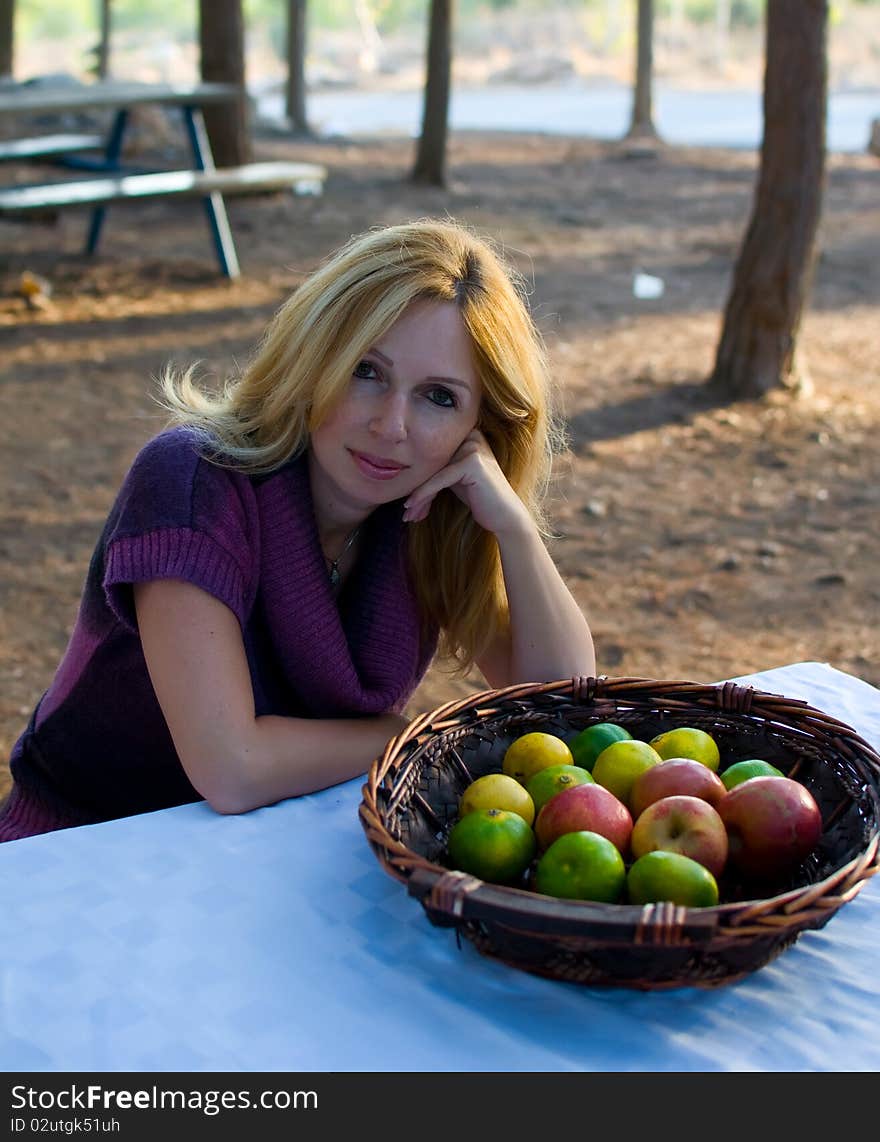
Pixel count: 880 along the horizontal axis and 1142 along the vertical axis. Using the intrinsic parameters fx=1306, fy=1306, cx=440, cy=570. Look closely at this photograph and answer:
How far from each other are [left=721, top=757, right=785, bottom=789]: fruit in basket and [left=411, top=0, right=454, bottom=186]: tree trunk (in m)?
11.0

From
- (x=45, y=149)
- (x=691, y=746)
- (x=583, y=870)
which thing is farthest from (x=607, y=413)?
(x=583, y=870)

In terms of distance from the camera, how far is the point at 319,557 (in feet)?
6.49

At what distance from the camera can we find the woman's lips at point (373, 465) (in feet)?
6.38

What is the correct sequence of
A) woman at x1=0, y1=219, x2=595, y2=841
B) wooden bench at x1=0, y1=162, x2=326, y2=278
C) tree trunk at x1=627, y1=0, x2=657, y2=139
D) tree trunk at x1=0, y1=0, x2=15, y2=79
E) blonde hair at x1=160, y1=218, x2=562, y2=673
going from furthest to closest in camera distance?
tree trunk at x1=627, y1=0, x2=657, y2=139 < tree trunk at x1=0, y1=0, x2=15, y2=79 < wooden bench at x1=0, y1=162, x2=326, y2=278 < blonde hair at x1=160, y1=218, x2=562, y2=673 < woman at x1=0, y1=219, x2=595, y2=841

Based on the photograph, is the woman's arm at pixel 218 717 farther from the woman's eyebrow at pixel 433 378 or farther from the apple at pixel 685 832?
the apple at pixel 685 832

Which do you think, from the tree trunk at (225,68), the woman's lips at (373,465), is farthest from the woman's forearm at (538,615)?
the tree trunk at (225,68)

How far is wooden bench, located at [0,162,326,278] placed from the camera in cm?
732

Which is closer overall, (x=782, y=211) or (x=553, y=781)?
(x=553, y=781)

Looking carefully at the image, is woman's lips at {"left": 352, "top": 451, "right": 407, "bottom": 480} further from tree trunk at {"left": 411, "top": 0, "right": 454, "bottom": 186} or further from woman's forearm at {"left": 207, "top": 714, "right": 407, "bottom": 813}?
tree trunk at {"left": 411, "top": 0, "right": 454, "bottom": 186}

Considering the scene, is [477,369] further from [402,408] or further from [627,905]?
[627,905]

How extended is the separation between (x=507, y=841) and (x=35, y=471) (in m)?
4.70

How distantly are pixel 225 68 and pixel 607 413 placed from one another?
5674mm

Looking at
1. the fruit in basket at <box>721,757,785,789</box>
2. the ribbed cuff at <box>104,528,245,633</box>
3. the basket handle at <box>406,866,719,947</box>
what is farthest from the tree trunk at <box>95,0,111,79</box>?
the basket handle at <box>406,866,719,947</box>
